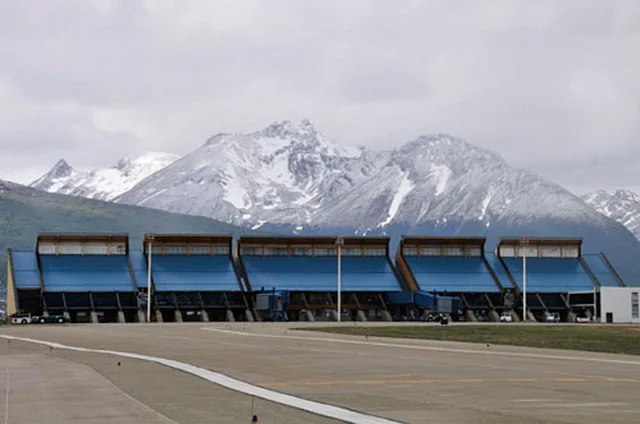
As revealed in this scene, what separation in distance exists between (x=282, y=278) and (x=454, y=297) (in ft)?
83.1

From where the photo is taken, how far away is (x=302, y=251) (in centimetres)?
16350

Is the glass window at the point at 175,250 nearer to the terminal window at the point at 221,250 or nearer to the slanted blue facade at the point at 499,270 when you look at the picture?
the terminal window at the point at 221,250

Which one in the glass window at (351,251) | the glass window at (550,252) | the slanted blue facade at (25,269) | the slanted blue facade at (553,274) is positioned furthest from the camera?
the glass window at (550,252)

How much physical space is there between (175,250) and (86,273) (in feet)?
49.9

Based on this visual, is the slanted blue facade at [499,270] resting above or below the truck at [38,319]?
above

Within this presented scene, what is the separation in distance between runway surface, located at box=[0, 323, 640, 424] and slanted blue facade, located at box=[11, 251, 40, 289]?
90131 mm

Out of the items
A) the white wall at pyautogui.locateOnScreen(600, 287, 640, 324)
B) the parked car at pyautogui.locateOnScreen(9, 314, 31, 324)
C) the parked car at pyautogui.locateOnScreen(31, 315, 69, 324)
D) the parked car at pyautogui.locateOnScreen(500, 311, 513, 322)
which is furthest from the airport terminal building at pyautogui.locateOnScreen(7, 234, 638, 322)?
the parked car at pyautogui.locateOnScreen(31, 315, 69, 324)

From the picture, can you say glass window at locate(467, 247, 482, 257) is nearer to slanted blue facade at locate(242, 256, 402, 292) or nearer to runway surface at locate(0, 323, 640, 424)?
slanted blue facade at locate(242, 256, 402, 292)

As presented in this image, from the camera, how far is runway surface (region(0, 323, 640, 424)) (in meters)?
25.7

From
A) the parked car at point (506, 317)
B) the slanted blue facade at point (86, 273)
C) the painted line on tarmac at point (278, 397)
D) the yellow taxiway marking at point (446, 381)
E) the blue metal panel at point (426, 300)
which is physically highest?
the slanted blue facade at point (86, 273)

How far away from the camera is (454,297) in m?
148

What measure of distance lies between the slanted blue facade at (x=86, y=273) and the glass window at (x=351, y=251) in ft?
110

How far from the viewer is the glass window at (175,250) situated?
160m

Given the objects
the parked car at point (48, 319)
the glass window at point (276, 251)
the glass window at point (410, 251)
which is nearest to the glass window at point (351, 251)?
the glass window at point (410, 251)
